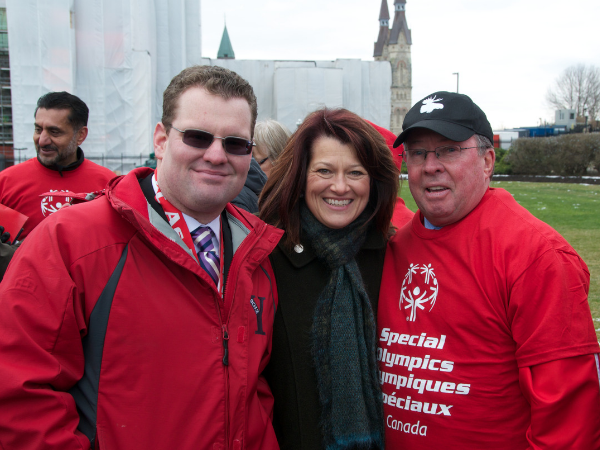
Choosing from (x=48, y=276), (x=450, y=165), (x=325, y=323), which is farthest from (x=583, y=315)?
(x=48, y=276)

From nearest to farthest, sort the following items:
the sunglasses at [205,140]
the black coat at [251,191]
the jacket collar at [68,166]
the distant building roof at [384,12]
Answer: the sunglasses at [205,140]
the black coat at [251,191]
the jacket collar at [68,166]
the distant building roof at [384,12]

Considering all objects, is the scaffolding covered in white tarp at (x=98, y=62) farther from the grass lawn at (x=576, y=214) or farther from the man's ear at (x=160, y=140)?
the man's ear at (x=160, y=140)

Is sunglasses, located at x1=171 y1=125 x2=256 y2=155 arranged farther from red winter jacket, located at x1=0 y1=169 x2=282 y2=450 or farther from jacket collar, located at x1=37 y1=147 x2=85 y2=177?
jacket collar, located at x1=37 y1=147 x2=85 y2=177

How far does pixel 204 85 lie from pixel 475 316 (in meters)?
1.31

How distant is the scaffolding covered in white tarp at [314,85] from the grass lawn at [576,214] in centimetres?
1923

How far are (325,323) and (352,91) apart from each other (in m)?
42.2

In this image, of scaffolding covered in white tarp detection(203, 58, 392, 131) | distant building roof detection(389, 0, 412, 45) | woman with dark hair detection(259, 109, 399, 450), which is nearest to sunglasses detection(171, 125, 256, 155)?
woman with dark hair detection(259, 109, 399, 450)

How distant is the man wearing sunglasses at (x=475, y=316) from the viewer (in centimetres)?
175

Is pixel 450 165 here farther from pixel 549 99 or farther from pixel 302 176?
pixel 549 99

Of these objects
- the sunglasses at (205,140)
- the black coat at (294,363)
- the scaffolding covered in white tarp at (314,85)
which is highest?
the scaffolding covered in white tarp at (314,85)

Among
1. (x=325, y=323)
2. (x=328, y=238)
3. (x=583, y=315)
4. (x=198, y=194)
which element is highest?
(x=198, y=194)

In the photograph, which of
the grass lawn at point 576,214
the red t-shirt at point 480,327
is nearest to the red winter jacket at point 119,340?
the red t-shirt at point 480,327

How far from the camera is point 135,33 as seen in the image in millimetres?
20078

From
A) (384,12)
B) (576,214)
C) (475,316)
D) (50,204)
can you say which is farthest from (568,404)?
(384,12)
